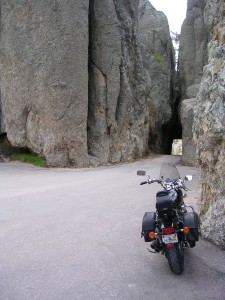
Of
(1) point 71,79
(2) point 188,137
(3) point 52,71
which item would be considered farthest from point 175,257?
(2) point 188,137

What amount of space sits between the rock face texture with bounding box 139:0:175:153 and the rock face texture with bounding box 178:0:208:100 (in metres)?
1.17

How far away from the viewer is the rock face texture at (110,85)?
48.7 feet

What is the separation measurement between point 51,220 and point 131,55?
1239 centimetres

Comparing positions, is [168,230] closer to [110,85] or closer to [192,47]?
[110,85]

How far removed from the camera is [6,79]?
1453cm

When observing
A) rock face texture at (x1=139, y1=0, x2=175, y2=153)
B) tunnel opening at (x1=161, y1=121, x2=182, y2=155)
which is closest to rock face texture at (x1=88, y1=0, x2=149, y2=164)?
rock face texture at (x1=139, y1=0, x2=175, y2=153)

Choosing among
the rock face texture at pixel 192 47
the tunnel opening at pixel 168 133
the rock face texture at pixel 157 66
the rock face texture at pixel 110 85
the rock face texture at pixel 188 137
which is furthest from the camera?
the tunnel opening at pixel 168 133

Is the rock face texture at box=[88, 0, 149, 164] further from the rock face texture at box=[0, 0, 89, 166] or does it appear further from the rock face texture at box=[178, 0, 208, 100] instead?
the rock face texture at box=[178, 0, 208, 100]

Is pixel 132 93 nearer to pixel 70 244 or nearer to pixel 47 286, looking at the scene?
pixel 70 244

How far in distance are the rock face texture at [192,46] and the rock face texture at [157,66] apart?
1.17 m

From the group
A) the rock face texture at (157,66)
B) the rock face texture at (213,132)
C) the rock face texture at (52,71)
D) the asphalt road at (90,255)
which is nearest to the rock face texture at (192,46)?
the rock face texture at (157,66)

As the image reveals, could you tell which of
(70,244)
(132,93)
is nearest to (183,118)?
(132,93)

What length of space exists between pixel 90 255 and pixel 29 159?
1083 centimetres

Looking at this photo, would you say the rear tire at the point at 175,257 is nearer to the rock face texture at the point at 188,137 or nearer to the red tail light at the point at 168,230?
the red tail light at the point at 168,230
